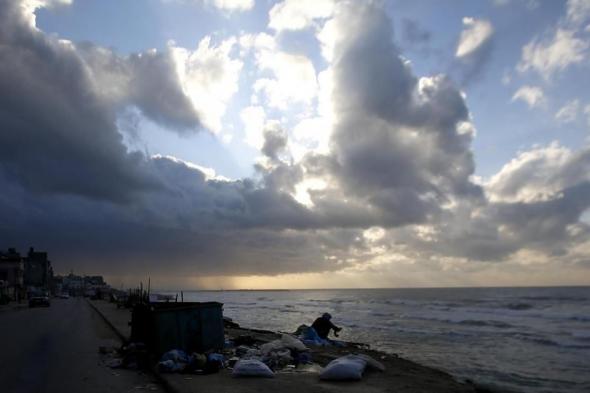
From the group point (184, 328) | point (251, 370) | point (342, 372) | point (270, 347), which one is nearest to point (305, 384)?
point (342, 372)

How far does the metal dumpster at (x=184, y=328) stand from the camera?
1484cm

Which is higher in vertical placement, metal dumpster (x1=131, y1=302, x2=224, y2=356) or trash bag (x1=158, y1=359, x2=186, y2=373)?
metal dumpster (x1=131, y1=302, x2=224, y2=356)

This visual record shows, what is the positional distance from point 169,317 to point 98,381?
3460 mm

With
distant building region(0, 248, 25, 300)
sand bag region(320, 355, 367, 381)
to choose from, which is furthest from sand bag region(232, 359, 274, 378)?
distant building region(0, 248, 25, 300)

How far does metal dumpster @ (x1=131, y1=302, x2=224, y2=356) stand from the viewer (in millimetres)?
14836

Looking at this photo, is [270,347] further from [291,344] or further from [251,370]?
[251,370]

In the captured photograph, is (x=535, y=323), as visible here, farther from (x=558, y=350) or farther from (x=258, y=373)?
(x=258, y=373)

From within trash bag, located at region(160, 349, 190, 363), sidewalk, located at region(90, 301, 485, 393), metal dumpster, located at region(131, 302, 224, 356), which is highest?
metal dumpster, located at region(131, 302, 224, 356)

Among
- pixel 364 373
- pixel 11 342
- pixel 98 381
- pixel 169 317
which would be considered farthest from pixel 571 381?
pixel 11 342

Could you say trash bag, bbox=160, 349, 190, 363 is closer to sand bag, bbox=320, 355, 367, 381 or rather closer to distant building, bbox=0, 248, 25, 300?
sand bag, bbox=320, 355, 367, 381

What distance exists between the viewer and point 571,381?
1755cm

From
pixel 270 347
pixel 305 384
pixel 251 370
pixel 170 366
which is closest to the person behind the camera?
pixel 305 384

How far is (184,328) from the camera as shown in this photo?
15414 mm

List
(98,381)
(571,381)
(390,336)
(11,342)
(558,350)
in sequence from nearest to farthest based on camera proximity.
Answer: (98,381) → (571,381) → (11,342) → (558,350) → (390,336)
